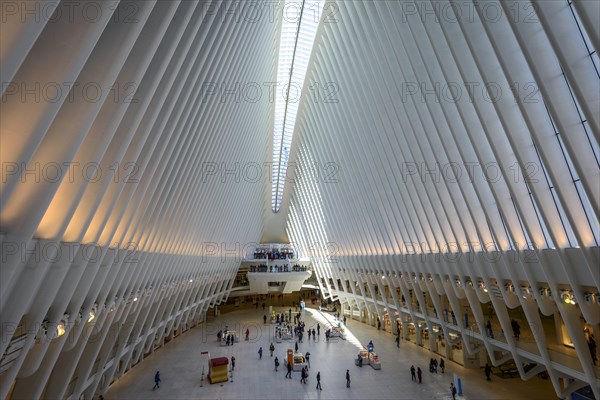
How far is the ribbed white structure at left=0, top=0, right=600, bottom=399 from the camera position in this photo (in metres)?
4.90

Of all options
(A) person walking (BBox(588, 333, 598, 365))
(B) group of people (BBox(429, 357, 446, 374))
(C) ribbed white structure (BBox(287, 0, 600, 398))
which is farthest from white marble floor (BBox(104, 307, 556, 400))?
(A) person walking (BBox(588, 333, 598, 365))

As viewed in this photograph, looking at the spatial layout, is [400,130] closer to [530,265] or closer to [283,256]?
[530,265]

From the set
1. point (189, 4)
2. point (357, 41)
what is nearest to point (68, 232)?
Answer: point (189, 4)

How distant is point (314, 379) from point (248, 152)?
1516 cm

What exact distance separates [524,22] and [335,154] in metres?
17.9

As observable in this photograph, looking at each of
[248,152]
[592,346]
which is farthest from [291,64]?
[592,346]

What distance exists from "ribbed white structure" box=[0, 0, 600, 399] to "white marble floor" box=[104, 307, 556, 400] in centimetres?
179

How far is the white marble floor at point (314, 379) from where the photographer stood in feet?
52.6

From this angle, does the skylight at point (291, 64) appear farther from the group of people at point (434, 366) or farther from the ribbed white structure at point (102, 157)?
the group of people at point (434, 366)

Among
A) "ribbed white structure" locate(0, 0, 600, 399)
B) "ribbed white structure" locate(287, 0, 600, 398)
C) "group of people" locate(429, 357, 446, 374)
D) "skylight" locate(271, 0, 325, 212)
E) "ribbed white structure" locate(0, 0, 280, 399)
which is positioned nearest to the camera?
"ribbed white structure" locate(0, 0, 280, 399)

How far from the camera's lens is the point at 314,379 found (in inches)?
720

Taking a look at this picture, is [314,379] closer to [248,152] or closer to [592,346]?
[592,346]

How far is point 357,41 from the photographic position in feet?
57.6

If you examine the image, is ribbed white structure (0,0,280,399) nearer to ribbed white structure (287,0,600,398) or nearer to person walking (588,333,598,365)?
ribbed white structure (287,0,600,398)
